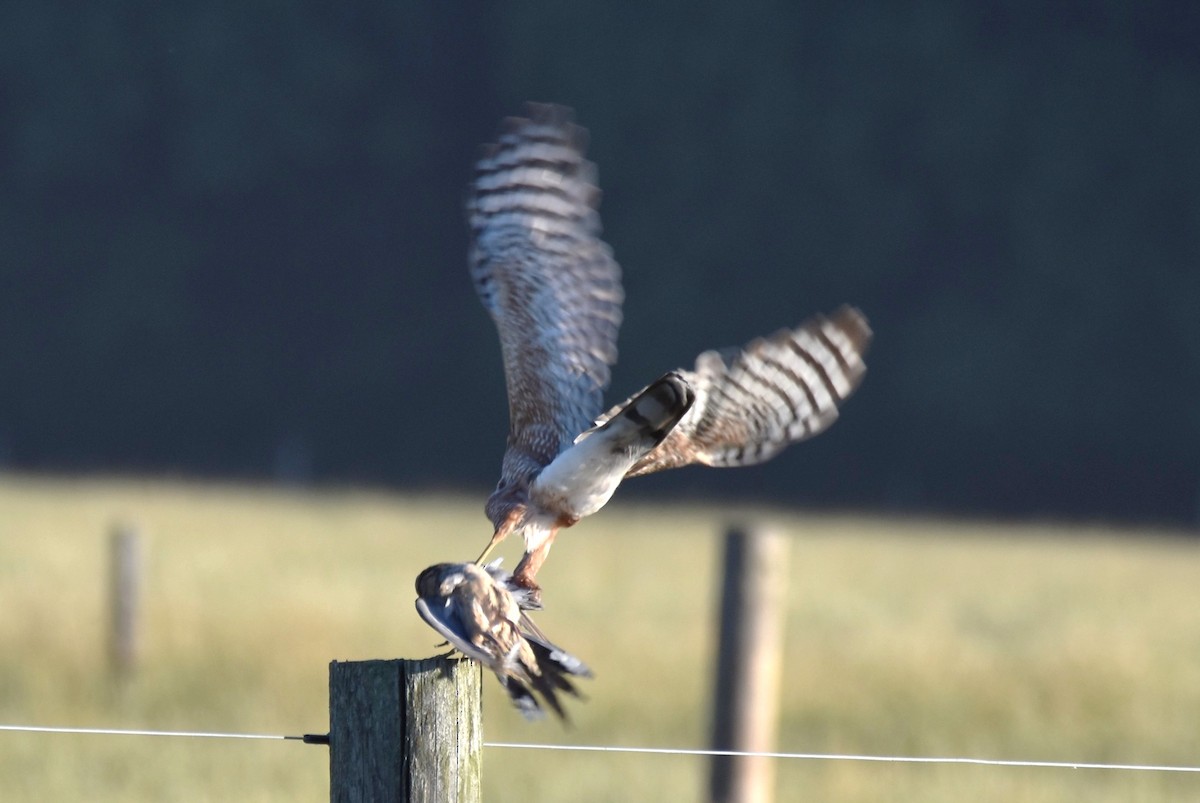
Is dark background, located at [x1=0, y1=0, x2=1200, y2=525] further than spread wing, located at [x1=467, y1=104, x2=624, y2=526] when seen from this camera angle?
Yes

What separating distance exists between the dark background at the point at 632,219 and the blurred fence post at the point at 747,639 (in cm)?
2605

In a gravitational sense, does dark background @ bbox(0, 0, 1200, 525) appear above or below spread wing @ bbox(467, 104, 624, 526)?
above

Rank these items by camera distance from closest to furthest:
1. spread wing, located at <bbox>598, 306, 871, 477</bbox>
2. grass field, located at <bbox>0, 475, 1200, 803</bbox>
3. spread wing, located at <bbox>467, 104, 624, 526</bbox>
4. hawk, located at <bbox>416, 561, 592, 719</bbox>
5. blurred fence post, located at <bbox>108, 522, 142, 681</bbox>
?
hawk, located at <bbox>416, 561, 592, 719</bbox>, spread wing, located at <bbox>598, 306, 871, 477</bbox>, spread wing, located at <bbox>467, 104, 624, 526</bbox>, grass field, located at <bbox>0, 475, 1200, 803</bbox>, blurred fence post, located at <bbox>108, 522, 142, 681</bbox>

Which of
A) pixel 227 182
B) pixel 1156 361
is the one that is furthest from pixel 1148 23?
pixel 227 182

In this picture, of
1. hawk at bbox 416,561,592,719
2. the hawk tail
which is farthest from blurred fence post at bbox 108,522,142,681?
hawk at bbox 416,561,592,719

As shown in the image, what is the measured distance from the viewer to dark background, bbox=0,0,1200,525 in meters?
32.7

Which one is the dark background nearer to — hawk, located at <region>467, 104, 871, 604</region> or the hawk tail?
hawk, located at <region>467, 104, 871, 604</region>

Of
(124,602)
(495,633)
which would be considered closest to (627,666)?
(124,602)

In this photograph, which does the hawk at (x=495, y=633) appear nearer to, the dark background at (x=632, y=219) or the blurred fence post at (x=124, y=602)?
the blurred fence post at (x=124, y=602)

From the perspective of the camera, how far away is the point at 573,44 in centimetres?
3484

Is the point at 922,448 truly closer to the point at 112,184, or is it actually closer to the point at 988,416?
the point at 988,416

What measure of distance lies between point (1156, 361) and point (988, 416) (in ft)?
9.87

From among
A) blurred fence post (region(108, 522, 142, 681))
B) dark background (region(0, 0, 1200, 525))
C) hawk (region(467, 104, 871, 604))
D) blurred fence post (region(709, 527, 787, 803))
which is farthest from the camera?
dark background (region(0, 0, 1200, 525))

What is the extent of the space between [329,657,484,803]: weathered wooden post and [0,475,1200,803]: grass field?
3.93 metres
